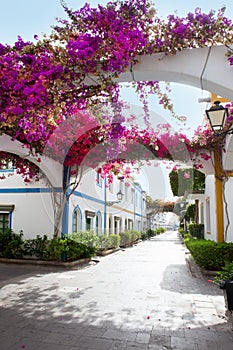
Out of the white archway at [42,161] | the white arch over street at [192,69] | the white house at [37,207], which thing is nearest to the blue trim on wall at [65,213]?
the white house at [37,207]

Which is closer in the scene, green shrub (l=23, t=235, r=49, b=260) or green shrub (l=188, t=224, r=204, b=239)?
green shrub (l=23, t=235, r=49, b=260)

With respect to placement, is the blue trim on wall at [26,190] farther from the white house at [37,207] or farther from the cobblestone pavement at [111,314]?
the cobblestone pavement at [111,314]

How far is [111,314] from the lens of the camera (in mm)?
4332

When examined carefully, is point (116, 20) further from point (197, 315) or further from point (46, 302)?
point (46, 302)

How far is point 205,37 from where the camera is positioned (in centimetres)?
336

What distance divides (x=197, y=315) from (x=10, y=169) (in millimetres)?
9175

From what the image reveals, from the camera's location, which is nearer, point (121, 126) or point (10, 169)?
point (121, 126)

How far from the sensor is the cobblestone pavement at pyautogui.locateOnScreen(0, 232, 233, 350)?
132 inches

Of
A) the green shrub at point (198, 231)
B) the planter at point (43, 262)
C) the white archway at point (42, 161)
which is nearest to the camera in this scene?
the white archway at point (42, 161)

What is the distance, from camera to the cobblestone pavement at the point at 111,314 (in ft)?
11.0

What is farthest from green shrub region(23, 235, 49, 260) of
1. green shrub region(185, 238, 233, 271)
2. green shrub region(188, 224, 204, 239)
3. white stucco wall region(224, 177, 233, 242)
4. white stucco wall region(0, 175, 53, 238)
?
green shrub region(188, 224, 204, 239)

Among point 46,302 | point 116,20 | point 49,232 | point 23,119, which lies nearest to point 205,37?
point 116,20

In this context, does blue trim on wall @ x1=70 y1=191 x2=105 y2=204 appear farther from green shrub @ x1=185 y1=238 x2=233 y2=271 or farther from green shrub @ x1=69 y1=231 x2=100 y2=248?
green shrub @ x1=185 y1=238 x2=233 y2=271

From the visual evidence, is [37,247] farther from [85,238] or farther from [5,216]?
[5,216]
